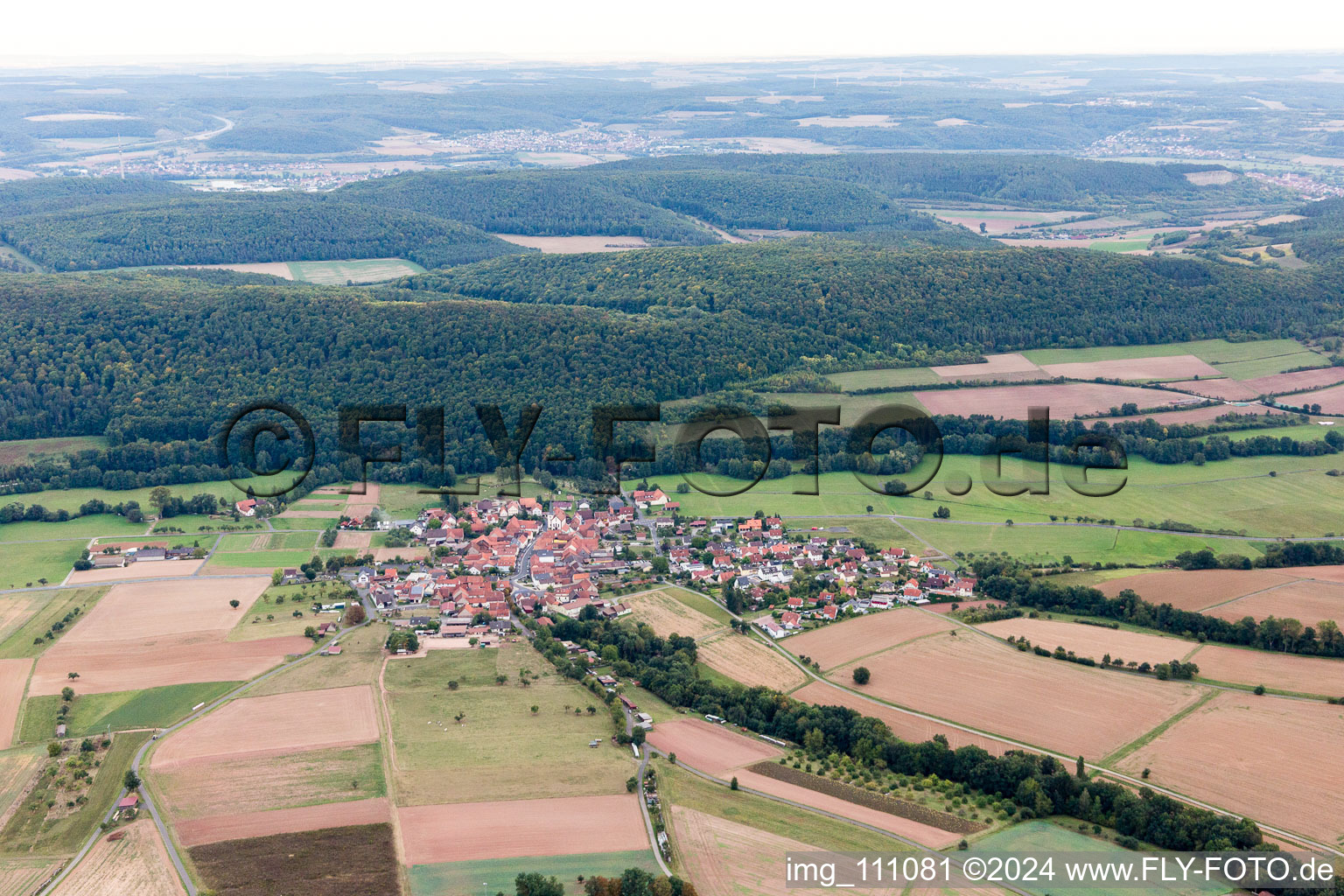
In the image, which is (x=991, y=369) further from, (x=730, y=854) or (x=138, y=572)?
(x=730, y=854)

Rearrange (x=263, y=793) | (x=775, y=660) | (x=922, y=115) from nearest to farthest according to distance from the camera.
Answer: (x=263, y=793)
(x=775, y=660)
(x=922, y=115)

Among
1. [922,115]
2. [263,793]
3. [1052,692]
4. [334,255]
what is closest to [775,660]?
[1052,692]

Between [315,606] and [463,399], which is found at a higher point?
[463,399]

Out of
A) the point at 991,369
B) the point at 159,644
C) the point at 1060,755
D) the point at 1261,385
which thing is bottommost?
the point at 159,644

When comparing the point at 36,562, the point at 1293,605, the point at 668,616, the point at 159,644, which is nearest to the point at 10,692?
the point at 159,644

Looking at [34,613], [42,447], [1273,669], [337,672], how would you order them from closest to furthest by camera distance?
[1273,669] → [337,672] → [34,613] → [42,447]

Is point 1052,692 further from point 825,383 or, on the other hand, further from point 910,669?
point 825,383

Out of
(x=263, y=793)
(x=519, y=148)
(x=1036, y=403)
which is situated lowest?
(x=263, y=793)
